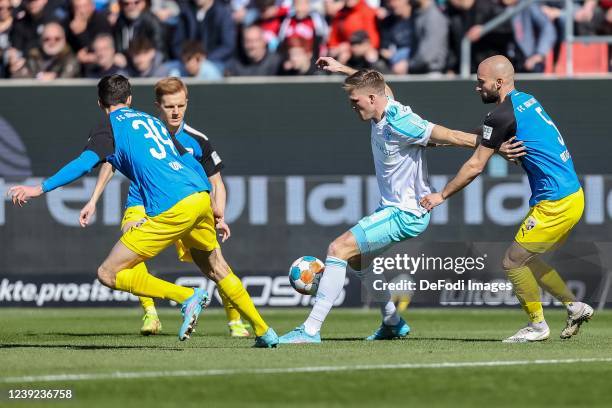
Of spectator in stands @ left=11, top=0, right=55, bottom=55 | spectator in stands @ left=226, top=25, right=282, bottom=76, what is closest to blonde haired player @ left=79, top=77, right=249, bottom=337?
spectator in stands @ left=226, top=25, right=282, bottom=76

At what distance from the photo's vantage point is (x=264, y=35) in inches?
791

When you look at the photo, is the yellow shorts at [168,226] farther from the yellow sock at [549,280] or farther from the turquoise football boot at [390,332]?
the yellow sock at [549,280]

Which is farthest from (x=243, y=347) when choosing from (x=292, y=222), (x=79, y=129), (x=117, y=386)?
(x=79, y=129)

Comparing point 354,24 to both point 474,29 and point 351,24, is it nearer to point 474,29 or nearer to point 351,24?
point 351,24

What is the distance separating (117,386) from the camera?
8.51 metres

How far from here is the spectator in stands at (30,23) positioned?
20578 mm

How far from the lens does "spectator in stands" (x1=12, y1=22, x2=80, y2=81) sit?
66.1ft

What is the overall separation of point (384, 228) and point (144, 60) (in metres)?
8.81

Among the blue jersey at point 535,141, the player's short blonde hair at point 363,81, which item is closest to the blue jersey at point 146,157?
the player's short blonde hair at point 363,81

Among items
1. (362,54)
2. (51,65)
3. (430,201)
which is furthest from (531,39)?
(430,201)

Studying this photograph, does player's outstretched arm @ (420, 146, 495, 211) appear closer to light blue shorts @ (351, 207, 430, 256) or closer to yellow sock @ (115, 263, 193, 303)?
light blue shorts @ (351, 207, 430, 256)

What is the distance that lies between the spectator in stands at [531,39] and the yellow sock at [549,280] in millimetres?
7371

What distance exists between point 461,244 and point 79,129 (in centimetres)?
569

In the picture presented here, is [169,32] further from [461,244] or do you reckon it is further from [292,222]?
[461,244]
